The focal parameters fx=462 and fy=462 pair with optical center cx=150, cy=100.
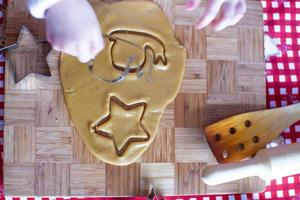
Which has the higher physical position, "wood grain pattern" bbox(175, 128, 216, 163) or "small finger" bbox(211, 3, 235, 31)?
"small finger" bbox(211, 3, 235, 31)

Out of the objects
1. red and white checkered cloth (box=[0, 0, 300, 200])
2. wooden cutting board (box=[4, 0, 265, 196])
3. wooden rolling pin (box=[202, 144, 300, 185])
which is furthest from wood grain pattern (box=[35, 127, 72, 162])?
red and white checkered cloth (box=[0, 0, 300, 200])

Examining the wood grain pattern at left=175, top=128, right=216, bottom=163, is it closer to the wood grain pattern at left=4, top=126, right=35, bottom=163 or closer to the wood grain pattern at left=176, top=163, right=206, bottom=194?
the wood grain pattern at left=176, top=163, right=206, bottom=194

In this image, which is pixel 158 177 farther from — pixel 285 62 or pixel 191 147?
pixel 285 62

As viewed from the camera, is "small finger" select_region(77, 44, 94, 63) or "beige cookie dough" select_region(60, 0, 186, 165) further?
A: "beige cookie dough" select_region(60, 0, 186, 165)

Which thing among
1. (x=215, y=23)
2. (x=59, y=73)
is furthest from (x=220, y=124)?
(x=59, y=73)

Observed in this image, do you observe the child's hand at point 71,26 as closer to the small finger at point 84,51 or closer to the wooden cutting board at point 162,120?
the small finger at point 84,51

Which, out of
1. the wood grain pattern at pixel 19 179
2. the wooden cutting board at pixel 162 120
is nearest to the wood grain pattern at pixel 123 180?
the wooden cutting board at pixel 162 120

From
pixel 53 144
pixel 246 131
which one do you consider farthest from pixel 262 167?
pixel 53 144
